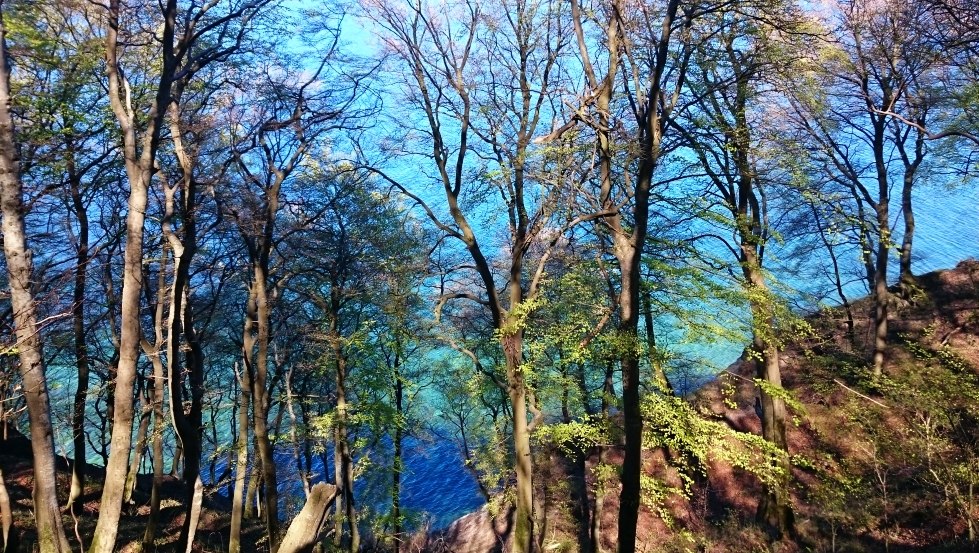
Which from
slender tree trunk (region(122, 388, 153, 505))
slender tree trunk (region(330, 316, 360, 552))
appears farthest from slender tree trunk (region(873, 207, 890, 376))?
slender tree trunk (region(122, 388, 153, 505))

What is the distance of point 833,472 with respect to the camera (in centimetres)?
1424

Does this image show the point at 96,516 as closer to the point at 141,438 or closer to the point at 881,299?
the point at 141,438

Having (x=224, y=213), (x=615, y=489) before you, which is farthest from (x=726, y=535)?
(x=224, y=213)

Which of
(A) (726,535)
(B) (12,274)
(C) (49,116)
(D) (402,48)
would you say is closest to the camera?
(B) (12,274)

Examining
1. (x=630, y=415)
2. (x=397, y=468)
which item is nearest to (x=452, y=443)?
(x=397, y=468)

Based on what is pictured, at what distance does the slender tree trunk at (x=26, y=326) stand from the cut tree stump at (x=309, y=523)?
407 centimetres

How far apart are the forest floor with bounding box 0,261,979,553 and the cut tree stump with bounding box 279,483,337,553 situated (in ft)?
20.6

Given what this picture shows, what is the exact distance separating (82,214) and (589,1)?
1165 centimetres

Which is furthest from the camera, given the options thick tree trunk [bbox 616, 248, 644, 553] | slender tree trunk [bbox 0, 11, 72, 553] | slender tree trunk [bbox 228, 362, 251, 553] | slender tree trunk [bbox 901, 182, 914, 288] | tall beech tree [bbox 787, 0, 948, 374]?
slender tree trunk [bbox 901, 182, 914, 288]

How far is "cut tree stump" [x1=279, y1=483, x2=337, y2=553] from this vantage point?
317 cm

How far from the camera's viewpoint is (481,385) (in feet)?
39.5

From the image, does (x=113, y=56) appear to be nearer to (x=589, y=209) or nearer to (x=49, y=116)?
(x=49, y=116)

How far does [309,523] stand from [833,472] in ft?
51.1

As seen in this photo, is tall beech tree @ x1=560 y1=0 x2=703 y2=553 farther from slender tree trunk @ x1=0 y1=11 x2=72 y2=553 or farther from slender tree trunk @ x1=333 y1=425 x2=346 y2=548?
slender tree trunk @ x1=333 y1=425 x2=346 y2=548
